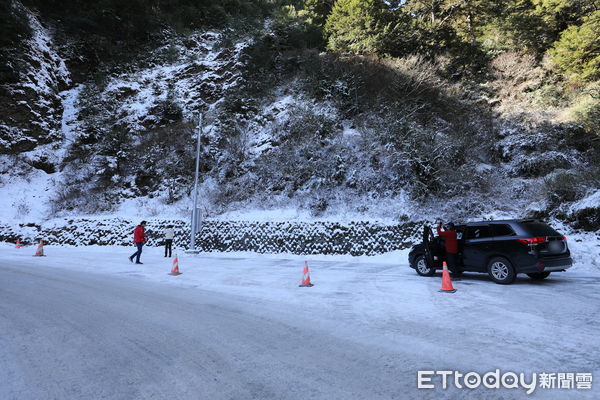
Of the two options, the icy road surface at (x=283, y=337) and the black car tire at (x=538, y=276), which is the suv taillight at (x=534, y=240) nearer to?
the icy road surface at (x=283, y=337)

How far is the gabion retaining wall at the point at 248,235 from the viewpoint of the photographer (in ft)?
51.2

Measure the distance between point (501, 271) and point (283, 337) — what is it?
679cm

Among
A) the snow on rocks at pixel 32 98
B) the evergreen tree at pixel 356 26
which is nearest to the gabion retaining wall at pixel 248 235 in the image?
the snow on rocks at pixel 32 98

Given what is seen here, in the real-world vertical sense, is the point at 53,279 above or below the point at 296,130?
below

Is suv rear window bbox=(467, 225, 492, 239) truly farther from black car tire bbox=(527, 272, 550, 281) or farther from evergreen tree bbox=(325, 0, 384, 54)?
evergreen tree bbox=(325, 0, 384, 54)

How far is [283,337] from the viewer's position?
15.3ft

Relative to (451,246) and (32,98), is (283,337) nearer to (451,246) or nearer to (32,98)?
(451,246)

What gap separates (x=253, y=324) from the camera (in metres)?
→ 5.30

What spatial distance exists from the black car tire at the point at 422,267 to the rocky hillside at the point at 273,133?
604 cm

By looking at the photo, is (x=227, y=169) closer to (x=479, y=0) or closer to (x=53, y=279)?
(x=53, y=279)

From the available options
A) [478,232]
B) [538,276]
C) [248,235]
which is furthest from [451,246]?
[248,235]

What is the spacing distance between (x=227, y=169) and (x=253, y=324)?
1987cm

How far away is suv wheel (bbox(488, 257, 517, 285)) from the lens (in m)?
8.39

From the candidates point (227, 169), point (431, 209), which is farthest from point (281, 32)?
point (431, 209)
